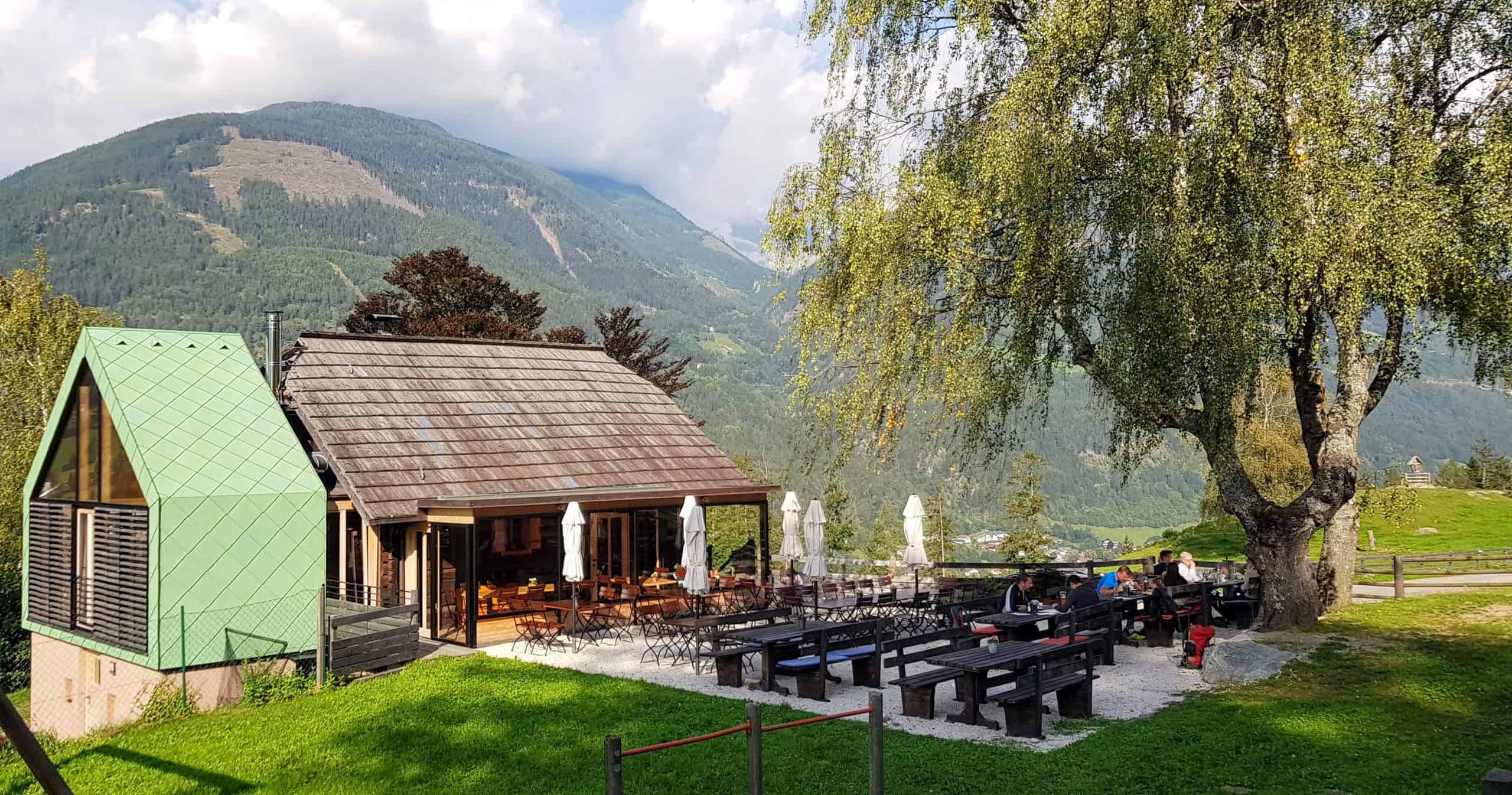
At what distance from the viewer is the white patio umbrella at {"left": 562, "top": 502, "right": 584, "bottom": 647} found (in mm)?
15844

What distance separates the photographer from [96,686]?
49.3ft

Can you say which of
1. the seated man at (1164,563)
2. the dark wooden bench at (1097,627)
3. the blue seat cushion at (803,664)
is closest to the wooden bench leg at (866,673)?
the blue seat cushion at (803,664)

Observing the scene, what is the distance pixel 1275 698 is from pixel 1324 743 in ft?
6.01

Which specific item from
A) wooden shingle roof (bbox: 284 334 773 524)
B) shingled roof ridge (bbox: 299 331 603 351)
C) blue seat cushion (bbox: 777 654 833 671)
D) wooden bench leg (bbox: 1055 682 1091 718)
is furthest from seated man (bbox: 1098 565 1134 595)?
shingled roof ridge (bbox: 299 331 603 351)

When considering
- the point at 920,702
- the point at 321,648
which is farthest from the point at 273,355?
the point at 920,702

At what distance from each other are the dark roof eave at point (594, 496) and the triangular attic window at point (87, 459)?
4.22 m

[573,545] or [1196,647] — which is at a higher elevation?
[573,545]

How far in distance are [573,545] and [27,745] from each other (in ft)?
39.3

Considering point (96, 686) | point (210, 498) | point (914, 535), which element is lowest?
point (96, 686)

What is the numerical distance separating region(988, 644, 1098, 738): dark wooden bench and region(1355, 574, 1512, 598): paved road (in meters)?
12.4

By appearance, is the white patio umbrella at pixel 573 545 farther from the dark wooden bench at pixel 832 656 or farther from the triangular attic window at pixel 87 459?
the triangular attic window at pixel 87 459

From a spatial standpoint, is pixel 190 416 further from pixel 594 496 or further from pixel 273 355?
pixel 594 496

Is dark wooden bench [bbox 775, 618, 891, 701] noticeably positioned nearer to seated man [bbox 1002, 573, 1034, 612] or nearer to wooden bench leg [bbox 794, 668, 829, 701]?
wooden bench leg [bbox 794, 668, 829, 701]

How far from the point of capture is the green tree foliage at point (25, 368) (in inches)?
1014
